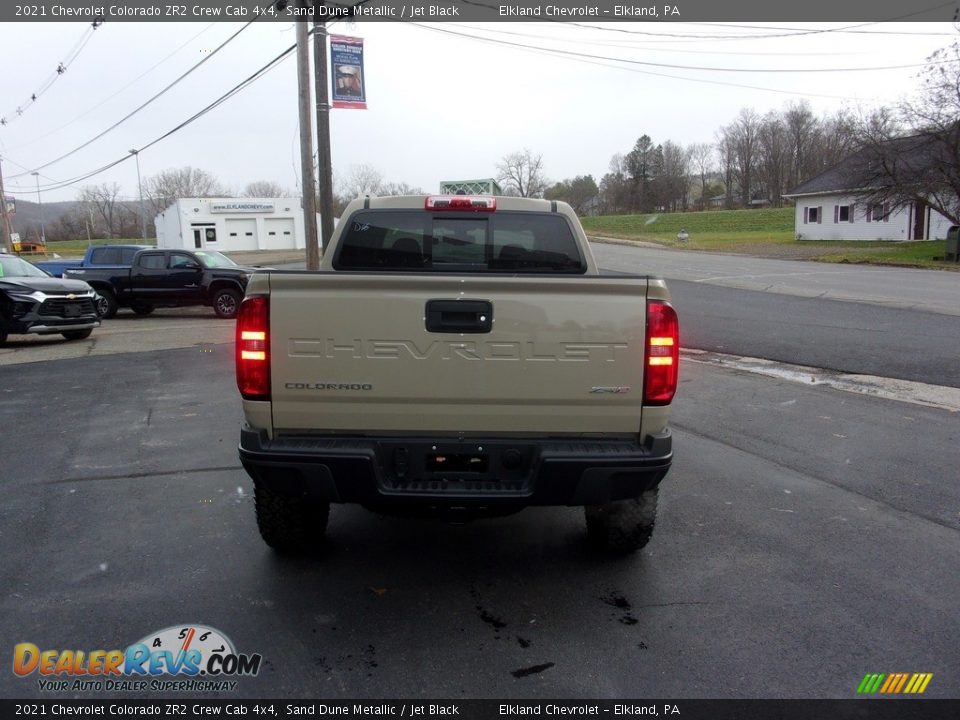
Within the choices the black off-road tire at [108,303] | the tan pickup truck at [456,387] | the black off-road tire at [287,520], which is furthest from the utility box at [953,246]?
the black off-road tire at [287,520]

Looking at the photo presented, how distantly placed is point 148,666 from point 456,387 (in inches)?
71.9

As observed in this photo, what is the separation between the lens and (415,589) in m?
3.80

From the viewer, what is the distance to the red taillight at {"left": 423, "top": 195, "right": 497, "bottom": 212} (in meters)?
4.43

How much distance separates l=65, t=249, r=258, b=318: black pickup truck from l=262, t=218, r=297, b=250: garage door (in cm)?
5127

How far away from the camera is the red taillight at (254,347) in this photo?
340 centimetres

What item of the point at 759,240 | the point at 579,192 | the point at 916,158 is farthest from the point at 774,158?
the point at 916,158

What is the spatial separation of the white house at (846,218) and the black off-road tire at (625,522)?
39.0 meters

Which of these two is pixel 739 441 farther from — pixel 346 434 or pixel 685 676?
pixel 346 434

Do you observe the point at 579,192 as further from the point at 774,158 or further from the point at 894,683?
the point at 894,683

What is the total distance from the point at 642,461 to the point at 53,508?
13.6ft

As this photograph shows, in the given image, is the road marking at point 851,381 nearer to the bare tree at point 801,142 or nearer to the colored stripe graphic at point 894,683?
the colored stripe graphic at point 894,683

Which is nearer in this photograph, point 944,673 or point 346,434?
point 944,673
